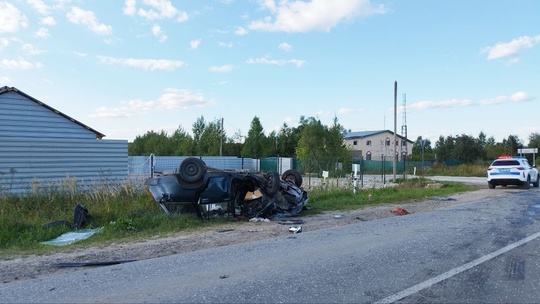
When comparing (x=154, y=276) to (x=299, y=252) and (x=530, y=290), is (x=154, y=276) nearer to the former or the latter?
(x=299, y=252)

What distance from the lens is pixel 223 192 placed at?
1127 cm

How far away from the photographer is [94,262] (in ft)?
23.2

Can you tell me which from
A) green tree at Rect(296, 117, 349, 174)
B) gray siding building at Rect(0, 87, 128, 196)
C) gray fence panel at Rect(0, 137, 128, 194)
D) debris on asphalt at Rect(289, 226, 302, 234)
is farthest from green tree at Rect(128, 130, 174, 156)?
debris on asphalt at Rect(289, 226, 302, 234)

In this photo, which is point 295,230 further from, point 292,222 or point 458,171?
point 458,171

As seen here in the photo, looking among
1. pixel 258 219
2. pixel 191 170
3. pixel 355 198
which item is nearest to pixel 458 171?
pixel 355 198

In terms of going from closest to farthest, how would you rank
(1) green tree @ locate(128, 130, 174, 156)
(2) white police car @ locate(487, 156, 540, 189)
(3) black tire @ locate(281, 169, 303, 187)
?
(3) black tire @ locate(281, 169, 303, 187) → (2) white police car @ locate(487, 156, 540, 189) → (1) green tree @ locate(128, 130, 174, 156)

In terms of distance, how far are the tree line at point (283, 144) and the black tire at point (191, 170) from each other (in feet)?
66.9

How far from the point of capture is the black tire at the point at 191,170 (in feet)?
36.0

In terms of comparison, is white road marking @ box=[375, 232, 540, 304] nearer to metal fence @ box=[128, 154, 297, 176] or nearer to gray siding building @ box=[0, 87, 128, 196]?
gray siding building @ box=[0, 87, 128, 196]

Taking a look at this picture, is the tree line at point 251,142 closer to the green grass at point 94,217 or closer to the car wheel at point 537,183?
the car wheel at point 537,183

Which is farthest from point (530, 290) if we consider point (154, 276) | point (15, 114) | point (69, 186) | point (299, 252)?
point (15, 114)

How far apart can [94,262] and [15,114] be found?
1418 centimetres

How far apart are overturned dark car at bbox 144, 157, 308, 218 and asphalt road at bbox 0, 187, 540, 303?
9.09 feet

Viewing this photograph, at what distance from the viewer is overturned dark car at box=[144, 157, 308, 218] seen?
436 inches
